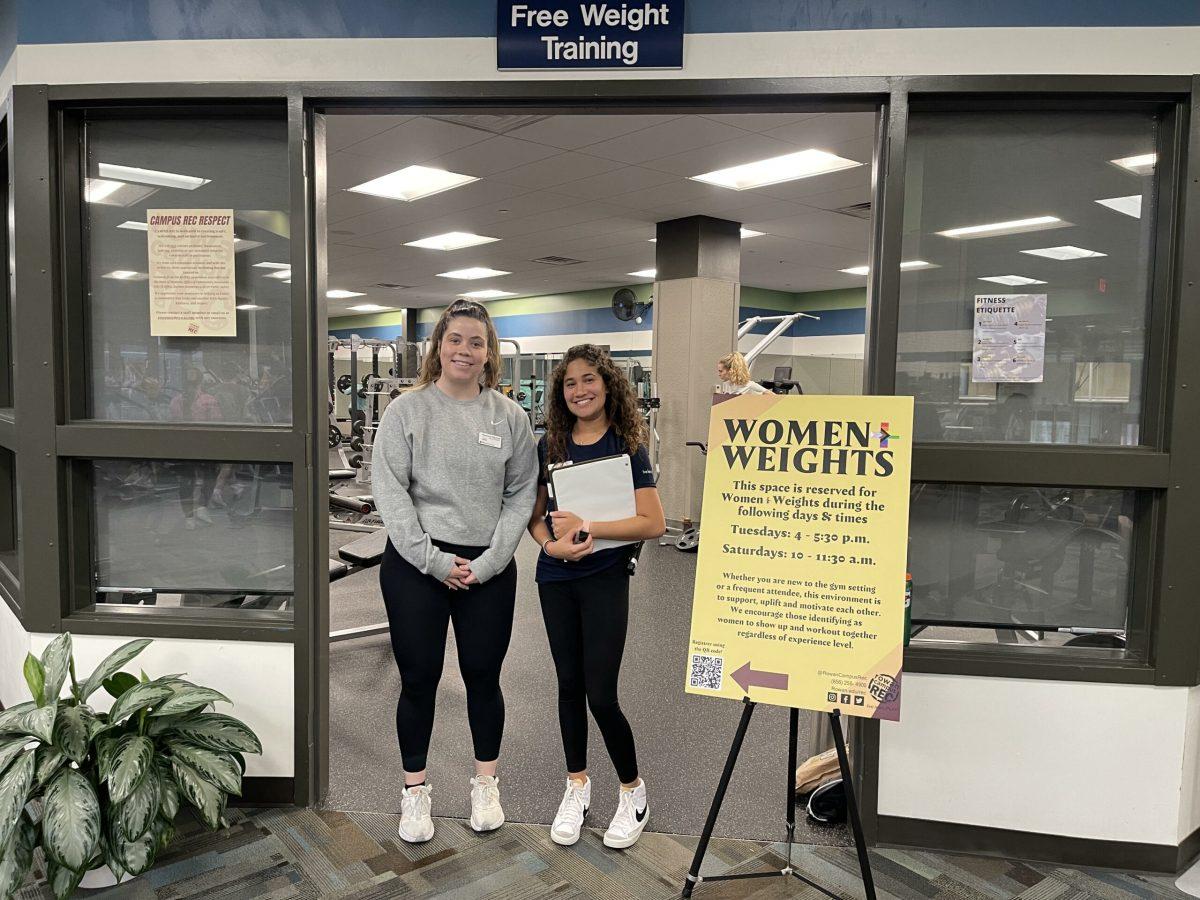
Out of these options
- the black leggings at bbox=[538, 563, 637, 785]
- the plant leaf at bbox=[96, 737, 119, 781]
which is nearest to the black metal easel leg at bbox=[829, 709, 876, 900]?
the black leggings at bbox=[538, 563, 637, 785]

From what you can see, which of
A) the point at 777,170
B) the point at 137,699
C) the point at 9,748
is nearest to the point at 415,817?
the point at 137,699

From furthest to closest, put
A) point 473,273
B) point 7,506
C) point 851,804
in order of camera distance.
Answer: point 473,273 → point 7,506 → point 851,804

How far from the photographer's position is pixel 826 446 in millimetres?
Answer: 1828

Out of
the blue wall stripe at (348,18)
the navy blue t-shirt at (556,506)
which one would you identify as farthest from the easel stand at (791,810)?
the blue wall stripe at (348,18)

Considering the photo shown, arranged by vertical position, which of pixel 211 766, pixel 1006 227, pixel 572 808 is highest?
pixel 1006 227

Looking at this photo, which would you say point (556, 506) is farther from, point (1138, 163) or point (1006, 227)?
point (1138, 163)

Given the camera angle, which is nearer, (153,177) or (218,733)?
(218,733)

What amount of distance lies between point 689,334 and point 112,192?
16.7 ft

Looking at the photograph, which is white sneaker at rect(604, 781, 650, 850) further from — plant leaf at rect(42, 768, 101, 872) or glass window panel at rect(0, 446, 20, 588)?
glass window panel at rect(0, 446, 20, 588)

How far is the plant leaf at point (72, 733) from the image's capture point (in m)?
1.91

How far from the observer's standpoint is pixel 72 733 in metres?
1.93

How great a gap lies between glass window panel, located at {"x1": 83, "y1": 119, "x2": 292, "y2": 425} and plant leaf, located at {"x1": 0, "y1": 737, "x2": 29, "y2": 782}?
920mm

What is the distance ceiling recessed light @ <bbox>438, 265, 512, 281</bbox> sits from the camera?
10.3 metres

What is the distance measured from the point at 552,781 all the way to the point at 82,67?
8.50 ft
